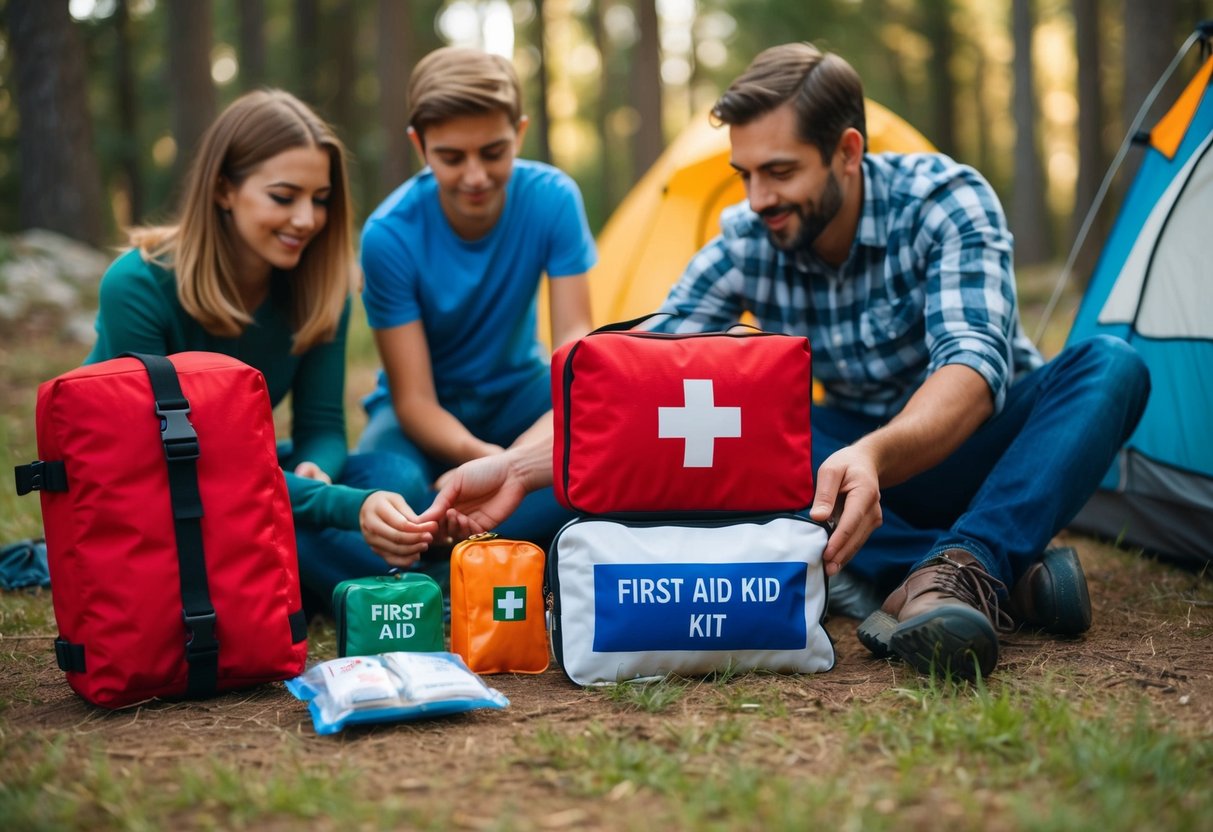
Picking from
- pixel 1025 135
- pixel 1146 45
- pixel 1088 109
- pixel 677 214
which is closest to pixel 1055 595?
pixel 677 214

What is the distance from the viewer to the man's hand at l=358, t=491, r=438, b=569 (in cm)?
222

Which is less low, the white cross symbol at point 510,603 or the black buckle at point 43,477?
the black buckle at point 43,477

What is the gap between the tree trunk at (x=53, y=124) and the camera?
7.63m

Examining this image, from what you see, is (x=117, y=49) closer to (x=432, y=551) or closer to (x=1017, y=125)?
(x=1017, y=125)

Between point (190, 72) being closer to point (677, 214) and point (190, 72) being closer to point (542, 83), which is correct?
point (677, 214)

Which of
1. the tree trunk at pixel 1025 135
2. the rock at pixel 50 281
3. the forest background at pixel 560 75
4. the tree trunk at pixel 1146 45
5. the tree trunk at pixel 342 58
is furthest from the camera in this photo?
the tree trunk at pixel 342 58

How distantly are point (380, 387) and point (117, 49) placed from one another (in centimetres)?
1173

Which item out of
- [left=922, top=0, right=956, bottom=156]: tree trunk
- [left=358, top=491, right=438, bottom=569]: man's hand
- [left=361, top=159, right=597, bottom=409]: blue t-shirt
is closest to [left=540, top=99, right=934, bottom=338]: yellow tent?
[left=361, top=159, right=597, bottom=409]: blue t-shirt

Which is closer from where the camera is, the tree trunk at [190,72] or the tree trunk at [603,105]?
the tree trunk at [190,72]

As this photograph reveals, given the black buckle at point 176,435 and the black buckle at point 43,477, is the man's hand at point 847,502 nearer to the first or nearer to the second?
the black buckle at point 176,435

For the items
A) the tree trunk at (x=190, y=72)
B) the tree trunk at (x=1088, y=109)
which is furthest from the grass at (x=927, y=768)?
the tree trunk at (x=190, y=72)

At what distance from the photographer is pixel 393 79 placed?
32.1 feet

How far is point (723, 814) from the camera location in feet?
4.74

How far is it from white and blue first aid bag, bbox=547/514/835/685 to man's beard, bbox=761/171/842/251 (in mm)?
846
